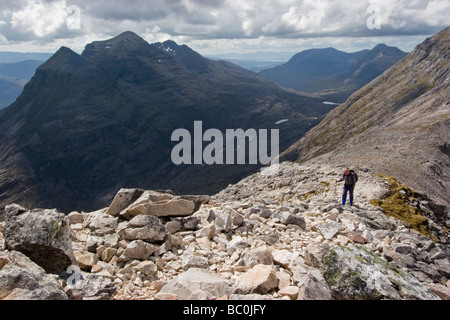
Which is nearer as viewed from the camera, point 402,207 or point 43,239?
point 43,239

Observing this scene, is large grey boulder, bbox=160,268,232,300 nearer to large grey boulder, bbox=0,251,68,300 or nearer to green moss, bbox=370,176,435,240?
large grey boulder, bbox=0,251,68,300

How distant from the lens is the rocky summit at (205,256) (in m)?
9.66

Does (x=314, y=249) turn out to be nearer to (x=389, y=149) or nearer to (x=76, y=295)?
(x=76, y=295)

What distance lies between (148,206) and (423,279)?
12.2m

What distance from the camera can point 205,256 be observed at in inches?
510

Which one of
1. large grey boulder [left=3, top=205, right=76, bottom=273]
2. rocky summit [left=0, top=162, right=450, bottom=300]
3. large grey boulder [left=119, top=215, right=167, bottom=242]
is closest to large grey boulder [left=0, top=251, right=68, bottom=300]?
rocky summit [left=0, top=162, right=450, bottom=300]

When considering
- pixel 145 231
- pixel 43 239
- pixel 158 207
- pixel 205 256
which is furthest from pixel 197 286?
pixel 158 207

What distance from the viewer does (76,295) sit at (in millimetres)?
9562

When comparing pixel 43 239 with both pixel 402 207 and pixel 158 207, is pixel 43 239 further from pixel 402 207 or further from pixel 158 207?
pixel 402 207

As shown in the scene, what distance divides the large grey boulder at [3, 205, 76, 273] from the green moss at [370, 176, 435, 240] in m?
21.3

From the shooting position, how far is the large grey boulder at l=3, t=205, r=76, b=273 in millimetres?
11117

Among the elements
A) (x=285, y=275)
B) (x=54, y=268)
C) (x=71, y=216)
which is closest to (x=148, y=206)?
(x=71, y=216)

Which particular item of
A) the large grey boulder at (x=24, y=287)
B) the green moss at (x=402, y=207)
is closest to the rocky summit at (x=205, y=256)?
the large grey boulder at (x=24, y=287)

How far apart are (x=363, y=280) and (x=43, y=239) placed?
32.7ft
